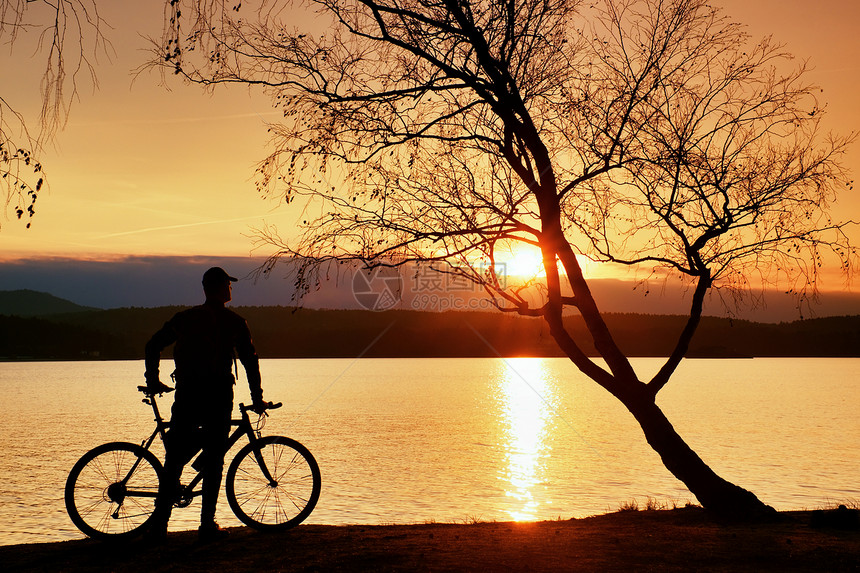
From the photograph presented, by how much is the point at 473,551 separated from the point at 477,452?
26405 millimetres

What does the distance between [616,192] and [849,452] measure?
92.8 feet

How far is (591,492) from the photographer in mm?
22391

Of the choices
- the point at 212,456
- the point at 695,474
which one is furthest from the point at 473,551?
the point at 695,474

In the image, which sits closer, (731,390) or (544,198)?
(544,198)

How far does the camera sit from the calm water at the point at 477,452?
63.9 ft

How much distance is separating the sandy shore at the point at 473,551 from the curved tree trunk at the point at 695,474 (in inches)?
51.9

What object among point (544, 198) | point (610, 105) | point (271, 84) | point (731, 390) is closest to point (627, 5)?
point (610, 105)

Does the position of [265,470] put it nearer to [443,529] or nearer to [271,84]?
[443,529]

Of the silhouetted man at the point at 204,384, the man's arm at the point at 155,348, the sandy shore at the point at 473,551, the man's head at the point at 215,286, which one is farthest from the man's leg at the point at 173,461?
the man's head at the point at 215,286

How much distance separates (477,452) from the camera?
110 feet

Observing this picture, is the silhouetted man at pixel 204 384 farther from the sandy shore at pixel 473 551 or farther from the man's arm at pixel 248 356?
the sandy shore at pixel 473 551

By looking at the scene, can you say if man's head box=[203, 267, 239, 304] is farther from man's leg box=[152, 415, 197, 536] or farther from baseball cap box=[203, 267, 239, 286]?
man's leg box=[152, 415, 197, 536]

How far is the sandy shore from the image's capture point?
6.98 m

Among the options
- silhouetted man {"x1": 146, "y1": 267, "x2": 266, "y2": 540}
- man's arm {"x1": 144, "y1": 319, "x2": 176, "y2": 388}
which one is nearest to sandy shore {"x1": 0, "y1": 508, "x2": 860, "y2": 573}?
silhouetted man {"x1": 146, "y1": 267, "x2": 266, "y2": 540}
